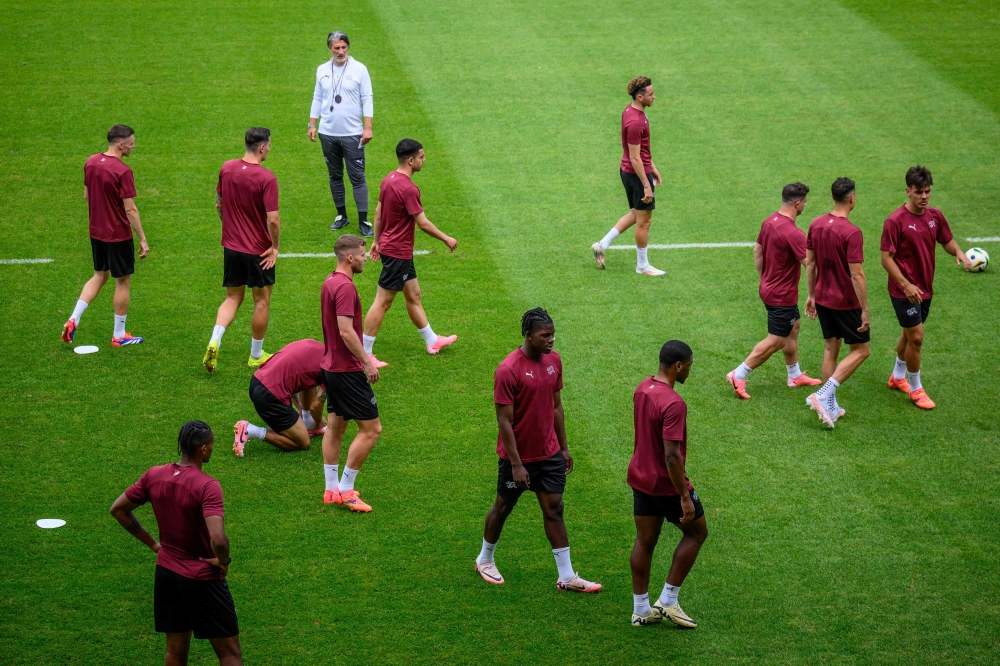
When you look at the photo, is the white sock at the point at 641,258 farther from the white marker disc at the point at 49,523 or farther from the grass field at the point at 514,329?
the white marker disc at the point at 49,523

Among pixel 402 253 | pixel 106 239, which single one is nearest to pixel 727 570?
pixel 402 253

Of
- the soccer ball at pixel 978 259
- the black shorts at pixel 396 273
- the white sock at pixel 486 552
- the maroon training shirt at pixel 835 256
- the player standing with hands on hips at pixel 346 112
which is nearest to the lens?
the white sock at pixel 486 552

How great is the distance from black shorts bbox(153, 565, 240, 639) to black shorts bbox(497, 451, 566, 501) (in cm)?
222

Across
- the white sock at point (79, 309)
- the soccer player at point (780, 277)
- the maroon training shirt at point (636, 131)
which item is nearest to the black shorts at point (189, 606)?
the white sock at point (79, 309)

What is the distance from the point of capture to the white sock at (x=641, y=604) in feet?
24.5

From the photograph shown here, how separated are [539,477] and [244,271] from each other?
5.03 metres

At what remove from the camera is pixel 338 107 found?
14539 millimetres

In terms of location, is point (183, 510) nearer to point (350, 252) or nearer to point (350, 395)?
point (350, 395)

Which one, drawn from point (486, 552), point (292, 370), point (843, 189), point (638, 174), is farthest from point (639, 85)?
point (486, 552)

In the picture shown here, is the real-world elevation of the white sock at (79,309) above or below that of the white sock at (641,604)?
below

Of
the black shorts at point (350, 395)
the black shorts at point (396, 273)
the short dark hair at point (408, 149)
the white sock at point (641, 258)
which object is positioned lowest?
the white sock at point (641, 258)

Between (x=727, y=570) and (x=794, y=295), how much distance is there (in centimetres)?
363

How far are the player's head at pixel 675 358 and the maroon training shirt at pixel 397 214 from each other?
4540mm

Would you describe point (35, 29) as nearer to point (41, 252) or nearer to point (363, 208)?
point (41, 252)
